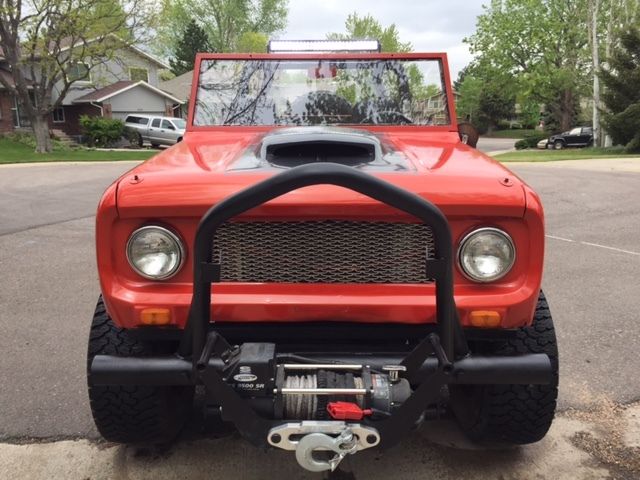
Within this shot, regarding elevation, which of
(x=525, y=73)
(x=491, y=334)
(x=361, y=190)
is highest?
(x=525, y=73)

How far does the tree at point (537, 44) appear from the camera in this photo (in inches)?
1398

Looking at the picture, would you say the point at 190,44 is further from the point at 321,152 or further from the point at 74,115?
the point at 321,152

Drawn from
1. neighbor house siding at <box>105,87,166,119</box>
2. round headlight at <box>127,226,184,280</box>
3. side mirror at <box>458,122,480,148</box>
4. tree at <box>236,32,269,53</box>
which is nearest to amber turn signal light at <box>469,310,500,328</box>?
round headlight at <box>127,226,184,280</box>

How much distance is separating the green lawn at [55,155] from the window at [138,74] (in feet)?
40.0

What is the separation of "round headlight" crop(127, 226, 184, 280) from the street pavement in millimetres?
1120

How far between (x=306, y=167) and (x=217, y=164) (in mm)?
882

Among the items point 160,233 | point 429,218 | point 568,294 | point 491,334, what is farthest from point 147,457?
point 568,294

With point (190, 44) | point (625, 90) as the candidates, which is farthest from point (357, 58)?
point (190, 44)

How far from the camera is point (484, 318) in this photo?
211 centimetres

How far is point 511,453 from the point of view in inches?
111

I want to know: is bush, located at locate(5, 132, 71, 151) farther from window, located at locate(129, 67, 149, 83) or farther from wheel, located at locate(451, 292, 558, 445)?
wheel, located at locate(451, 292, 558, 445)

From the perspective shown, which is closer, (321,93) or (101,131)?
(321,93)

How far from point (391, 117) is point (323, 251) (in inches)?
73.0

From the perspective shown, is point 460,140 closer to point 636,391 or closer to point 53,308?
point 636,391
